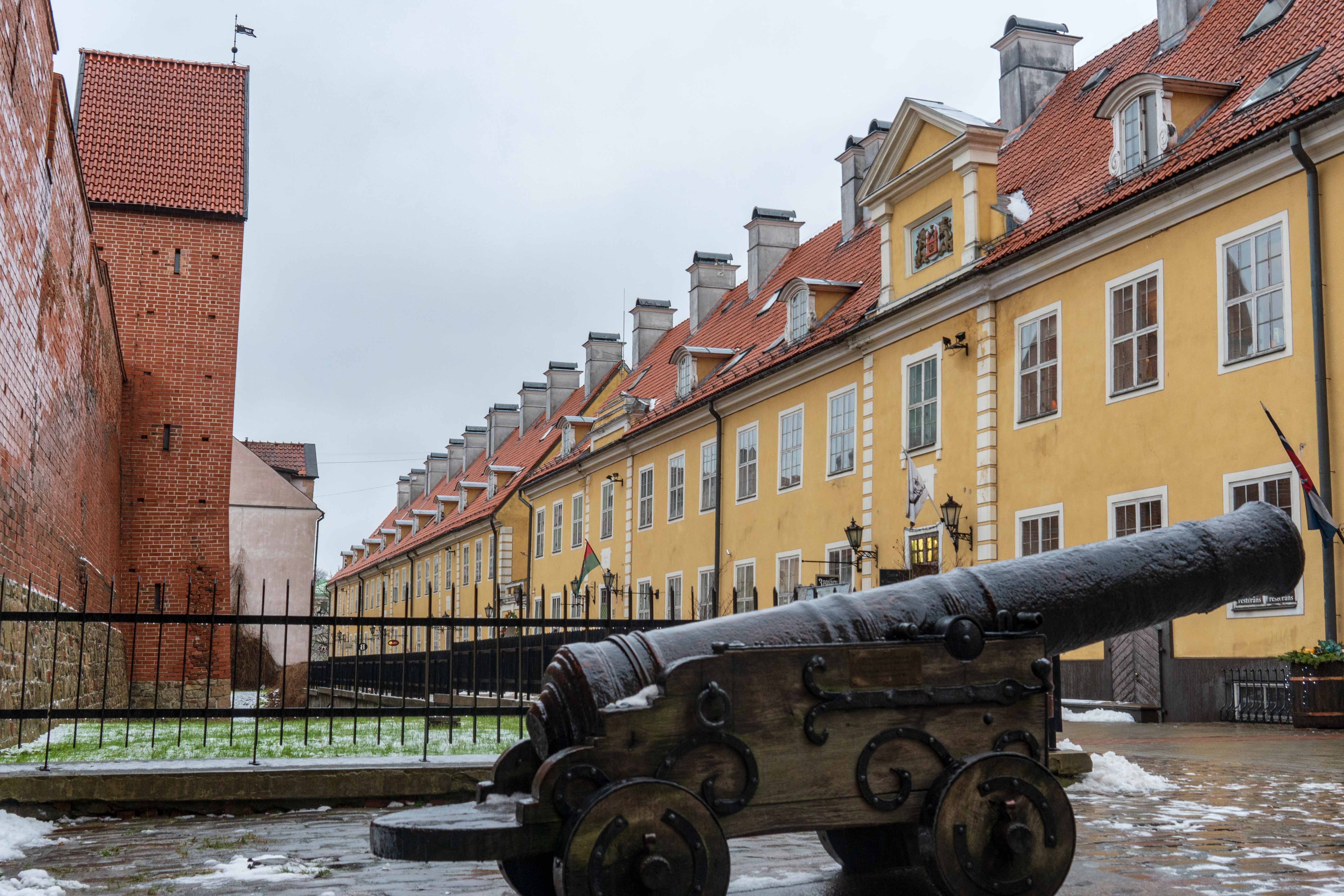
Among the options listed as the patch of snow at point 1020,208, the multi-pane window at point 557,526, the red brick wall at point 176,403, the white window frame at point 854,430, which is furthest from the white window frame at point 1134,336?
the multi-pane window at point 557,526

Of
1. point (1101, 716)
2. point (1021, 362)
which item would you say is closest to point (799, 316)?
point (1021, 362)

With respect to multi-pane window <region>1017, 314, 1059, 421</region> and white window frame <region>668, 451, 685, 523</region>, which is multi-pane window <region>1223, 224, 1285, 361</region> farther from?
white window frame <region>668, 451, 685, 523</region>

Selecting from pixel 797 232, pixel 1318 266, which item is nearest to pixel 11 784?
pixel 1318 266

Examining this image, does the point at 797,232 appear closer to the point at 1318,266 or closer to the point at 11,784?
the point at 1318,266

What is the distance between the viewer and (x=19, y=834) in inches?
257

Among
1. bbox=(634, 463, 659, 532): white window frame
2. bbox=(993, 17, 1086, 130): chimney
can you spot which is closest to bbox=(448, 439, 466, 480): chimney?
bbox=(634, 463, 659, 532): white window frame

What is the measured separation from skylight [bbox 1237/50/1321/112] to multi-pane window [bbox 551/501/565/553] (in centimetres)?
2506

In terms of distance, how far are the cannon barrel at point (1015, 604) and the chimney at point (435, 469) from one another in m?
56.8

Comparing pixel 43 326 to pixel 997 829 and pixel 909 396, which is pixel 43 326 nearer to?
pixel 997 829

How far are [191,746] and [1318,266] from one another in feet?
36.6

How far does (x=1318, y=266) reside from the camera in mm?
13109

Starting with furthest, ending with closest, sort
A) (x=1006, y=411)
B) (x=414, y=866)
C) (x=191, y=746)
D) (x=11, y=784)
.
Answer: (x=1006, y=411) < (x=191, y=746) < (x=11, y=784) < (x=414, y=866)

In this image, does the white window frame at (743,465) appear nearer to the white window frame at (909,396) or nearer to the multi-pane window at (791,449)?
the multi-pane window at (791,449)

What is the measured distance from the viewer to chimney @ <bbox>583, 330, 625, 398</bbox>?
42.4m
